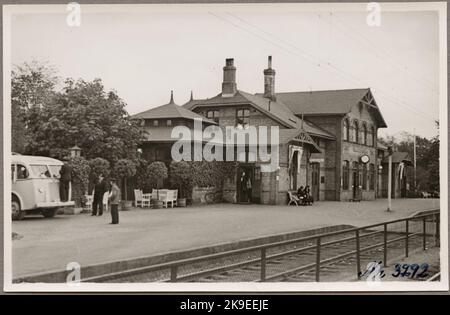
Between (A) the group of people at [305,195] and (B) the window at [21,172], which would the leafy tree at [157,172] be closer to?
(B) the window at [21,172]

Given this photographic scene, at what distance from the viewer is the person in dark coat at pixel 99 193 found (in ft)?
17.9

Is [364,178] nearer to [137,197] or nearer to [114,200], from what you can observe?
[137,197]

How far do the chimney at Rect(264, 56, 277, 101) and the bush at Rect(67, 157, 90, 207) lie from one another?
1.88 metres

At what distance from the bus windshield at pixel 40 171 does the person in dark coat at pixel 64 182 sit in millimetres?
126

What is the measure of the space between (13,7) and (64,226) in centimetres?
209

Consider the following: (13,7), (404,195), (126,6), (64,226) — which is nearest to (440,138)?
(404,195)

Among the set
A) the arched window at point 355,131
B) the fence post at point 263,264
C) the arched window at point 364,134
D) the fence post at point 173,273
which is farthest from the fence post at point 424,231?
the fence post at point 173,273

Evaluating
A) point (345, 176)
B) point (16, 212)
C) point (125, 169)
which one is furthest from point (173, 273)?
point (345, 176)

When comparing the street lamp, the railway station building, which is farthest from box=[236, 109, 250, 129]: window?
the street lamp

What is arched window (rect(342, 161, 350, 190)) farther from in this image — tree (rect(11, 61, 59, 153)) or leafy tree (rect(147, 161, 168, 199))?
tree (rect(11, 61, 59, 153))

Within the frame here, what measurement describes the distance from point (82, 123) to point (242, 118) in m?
1.57

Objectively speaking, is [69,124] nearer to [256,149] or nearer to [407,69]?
[256,149]

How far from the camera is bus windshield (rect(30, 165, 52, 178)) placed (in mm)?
5289

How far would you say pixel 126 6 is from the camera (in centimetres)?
545
